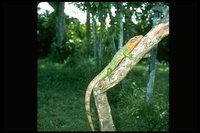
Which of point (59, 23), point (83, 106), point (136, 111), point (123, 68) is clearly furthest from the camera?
point (59, 23)

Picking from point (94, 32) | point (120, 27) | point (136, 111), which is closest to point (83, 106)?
point (136, 111)

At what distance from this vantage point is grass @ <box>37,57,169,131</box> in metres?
6.66

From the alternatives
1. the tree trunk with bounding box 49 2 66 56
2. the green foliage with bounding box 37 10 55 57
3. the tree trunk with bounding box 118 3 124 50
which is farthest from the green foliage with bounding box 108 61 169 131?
the green foliage with bounding box 37 10 55 57

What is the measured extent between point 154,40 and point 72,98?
5.21 metres

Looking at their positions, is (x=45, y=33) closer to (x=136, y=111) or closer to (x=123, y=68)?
(x=136, y=111)

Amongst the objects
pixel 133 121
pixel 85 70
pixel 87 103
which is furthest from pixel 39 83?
pixel 87 103

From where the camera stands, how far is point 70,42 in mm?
19234

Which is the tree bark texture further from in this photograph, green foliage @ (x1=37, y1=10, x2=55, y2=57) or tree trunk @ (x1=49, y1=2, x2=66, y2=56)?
green foliage @ (x1=37, y1=10, x2=55, y2=57)

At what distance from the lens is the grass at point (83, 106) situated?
6.66 meters

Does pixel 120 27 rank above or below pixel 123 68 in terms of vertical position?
above

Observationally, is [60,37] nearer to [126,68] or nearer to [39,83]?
[39,83]

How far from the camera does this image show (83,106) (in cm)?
848

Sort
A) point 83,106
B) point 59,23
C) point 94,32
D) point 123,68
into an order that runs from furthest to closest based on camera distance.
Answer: point 59,23
point 94,32
point 83,106
point 123,68
